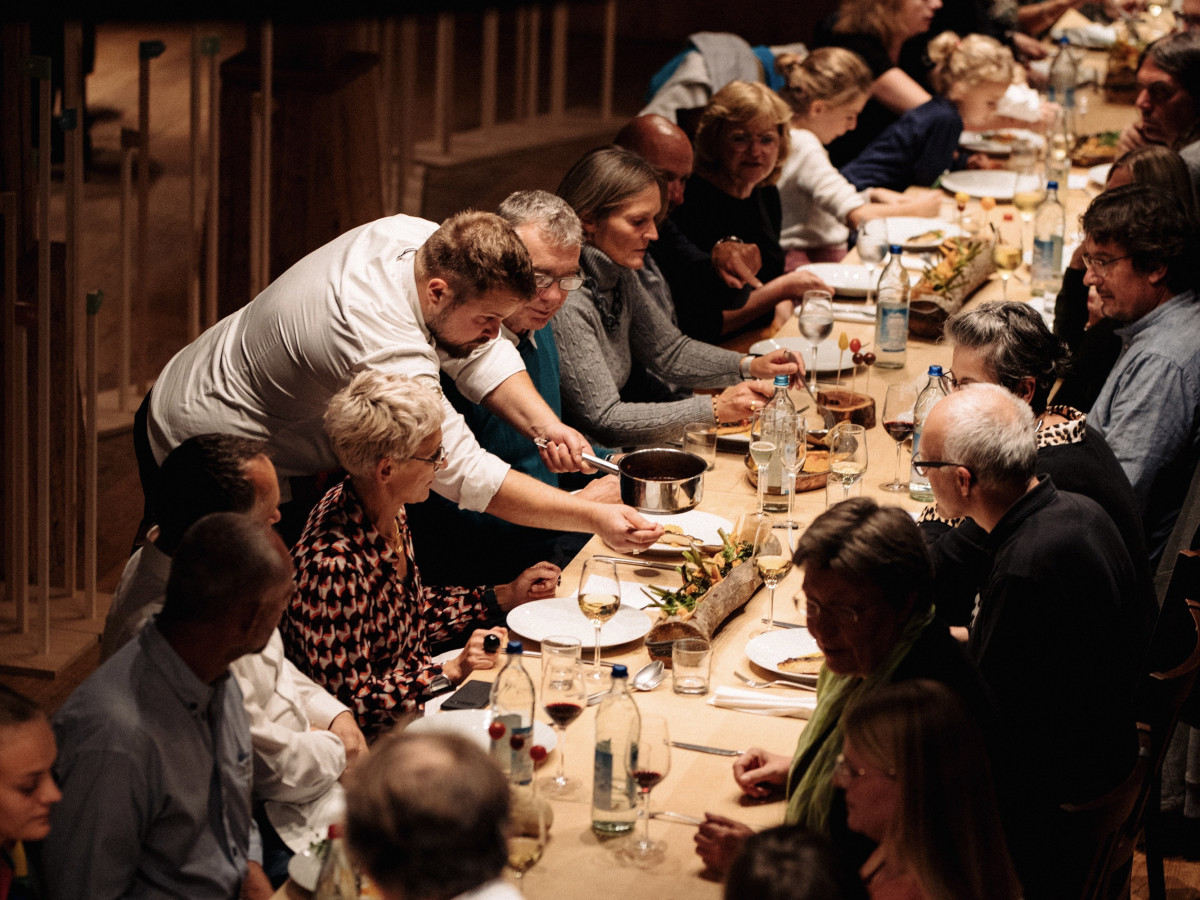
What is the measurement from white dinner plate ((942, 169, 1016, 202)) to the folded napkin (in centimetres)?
433

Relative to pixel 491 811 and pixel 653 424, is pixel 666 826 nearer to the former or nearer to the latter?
pixel 491 811

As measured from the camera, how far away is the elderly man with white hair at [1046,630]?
7.64ft

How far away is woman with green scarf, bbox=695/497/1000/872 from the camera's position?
78.8 inches

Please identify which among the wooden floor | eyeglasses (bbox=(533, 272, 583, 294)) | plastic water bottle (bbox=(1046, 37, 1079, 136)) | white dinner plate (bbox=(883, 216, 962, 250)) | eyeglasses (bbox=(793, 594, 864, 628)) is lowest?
the wooden floor

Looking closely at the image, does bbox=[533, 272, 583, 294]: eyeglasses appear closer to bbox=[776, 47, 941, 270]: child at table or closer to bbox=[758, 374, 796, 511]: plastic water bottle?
bbox=[758, 374, 796, 511]: plastic water bottle

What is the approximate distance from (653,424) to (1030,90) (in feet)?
15.9

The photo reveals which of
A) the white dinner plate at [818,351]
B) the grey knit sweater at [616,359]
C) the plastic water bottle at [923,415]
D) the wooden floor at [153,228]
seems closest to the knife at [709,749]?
the plastic water bottle at [923,415]

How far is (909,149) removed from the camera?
20.7 ft

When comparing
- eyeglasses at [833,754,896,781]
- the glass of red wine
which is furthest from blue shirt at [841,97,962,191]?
eyeglasses at [833,754,896,781]

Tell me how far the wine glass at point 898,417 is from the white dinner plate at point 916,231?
1784mm

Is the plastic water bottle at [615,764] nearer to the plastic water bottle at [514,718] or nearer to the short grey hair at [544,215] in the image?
the plastic water bottle at [514,718]

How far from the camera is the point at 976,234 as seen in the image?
532cm

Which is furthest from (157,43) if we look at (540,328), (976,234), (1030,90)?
(1030,90)

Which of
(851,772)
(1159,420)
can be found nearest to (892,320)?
(1159,420)
